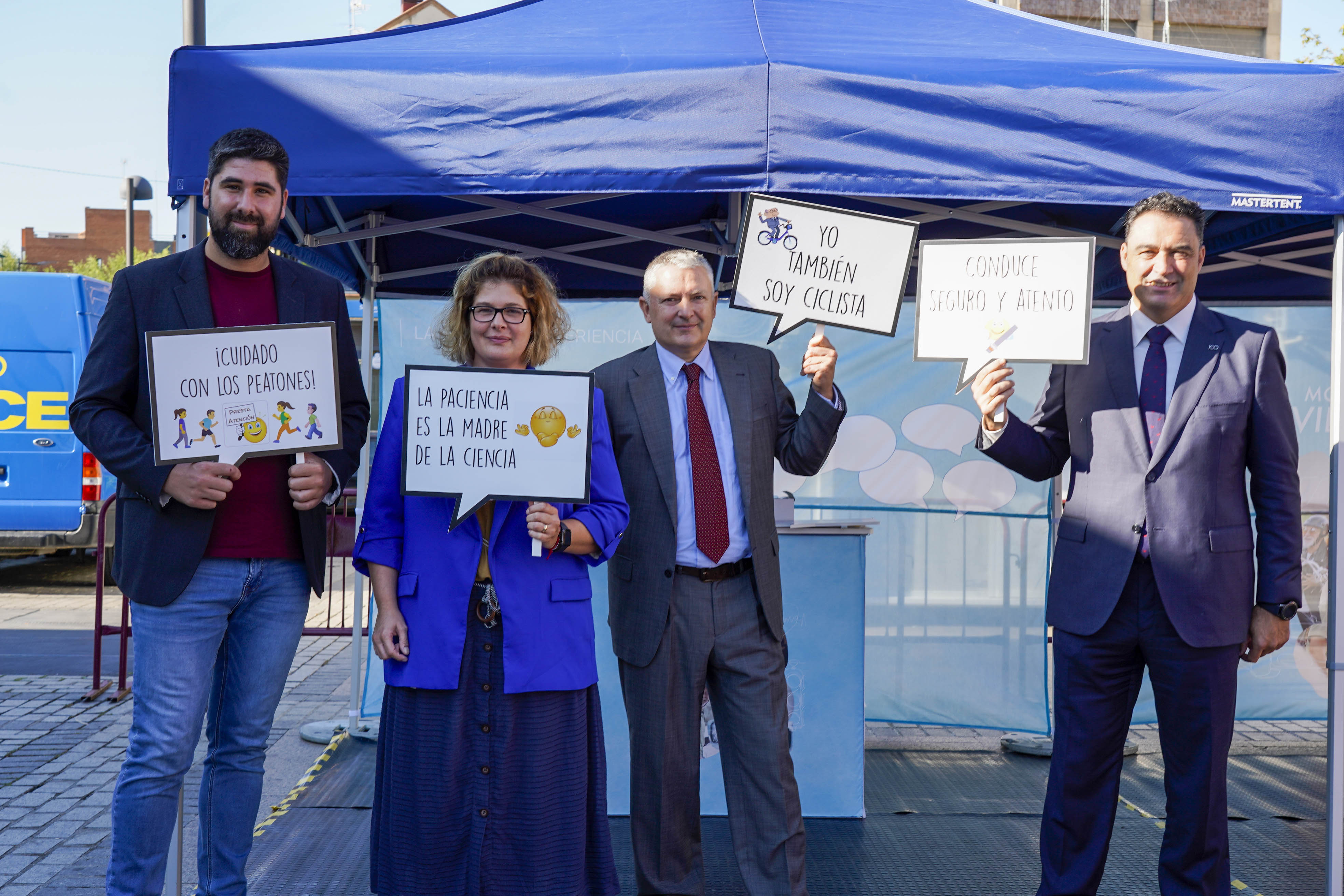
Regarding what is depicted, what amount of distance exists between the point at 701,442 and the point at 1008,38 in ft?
5.47

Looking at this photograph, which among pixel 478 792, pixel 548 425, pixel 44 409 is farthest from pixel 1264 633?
pixel 44 409

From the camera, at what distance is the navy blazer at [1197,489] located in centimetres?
268

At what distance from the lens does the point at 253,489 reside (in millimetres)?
2506

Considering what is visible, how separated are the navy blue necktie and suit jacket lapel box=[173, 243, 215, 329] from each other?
2.49 meters

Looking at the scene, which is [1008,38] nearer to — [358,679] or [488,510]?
[488,510]

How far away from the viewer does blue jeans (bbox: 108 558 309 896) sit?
94.9 inches

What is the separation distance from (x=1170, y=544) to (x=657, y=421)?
1441 millimetres

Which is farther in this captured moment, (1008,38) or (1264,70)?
(1008,38)

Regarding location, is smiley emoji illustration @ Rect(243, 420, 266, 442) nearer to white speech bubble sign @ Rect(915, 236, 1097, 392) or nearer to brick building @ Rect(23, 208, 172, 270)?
white speech bubble sign @ Rect(915, 236, 1097, 392)

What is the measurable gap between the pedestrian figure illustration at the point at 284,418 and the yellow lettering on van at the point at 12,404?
342 inches

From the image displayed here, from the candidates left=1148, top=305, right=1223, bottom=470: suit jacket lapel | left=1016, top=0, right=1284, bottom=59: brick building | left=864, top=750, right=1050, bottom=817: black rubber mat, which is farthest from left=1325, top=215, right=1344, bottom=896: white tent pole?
left=1016, top=0, right=1284, bottom=59: brick building

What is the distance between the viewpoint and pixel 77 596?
9.95 m

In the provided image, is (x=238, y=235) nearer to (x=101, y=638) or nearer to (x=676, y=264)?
(x=676, y=264)

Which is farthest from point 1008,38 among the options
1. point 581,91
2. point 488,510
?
point 488,510
